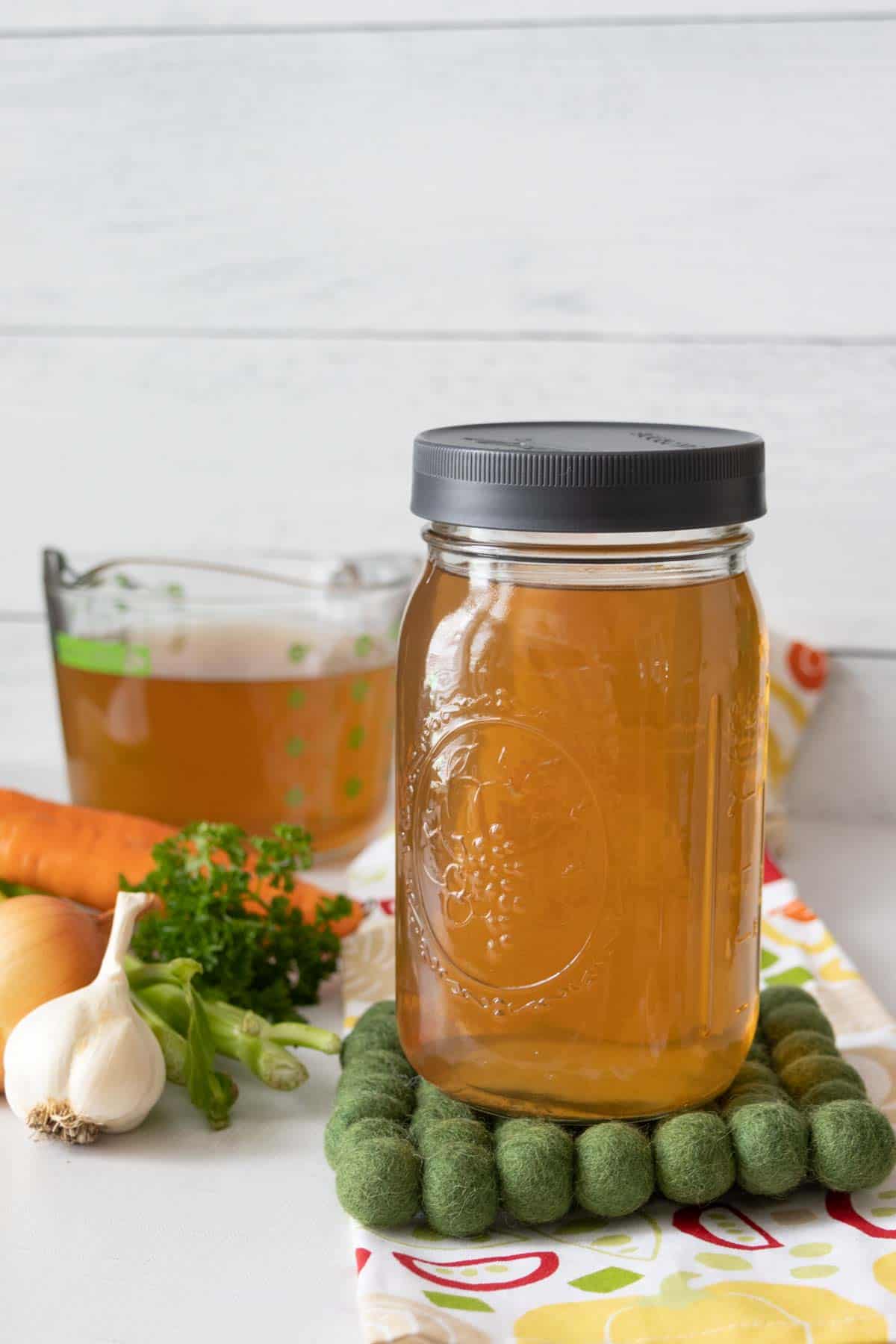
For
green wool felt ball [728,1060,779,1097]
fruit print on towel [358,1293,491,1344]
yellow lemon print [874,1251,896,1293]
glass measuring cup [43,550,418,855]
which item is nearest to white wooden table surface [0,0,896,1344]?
glass measuring cup [43,550,418,855]

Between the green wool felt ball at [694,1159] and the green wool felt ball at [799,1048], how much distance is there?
10cm

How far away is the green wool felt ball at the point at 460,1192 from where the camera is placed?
0.56 meters

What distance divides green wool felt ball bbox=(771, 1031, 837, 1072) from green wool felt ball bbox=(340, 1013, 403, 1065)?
0.62 ft

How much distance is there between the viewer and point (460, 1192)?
56 cm

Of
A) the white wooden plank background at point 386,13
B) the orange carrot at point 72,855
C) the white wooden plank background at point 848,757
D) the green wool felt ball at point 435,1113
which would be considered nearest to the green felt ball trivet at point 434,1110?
the green wool felt ball at point 435,1113

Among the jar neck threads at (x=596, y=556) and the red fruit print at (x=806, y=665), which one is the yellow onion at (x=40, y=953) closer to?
the jar neck threads at (x=596, y=556)

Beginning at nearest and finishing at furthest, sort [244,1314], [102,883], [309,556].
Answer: [244,1314] → [102,883] → [309,556]

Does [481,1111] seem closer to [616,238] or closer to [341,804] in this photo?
[341,804]

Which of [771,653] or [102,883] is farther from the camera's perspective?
[771,653]

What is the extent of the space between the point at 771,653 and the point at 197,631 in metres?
0.49

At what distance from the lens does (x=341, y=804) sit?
1138 millimetres

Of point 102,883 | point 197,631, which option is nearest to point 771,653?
point 197,631

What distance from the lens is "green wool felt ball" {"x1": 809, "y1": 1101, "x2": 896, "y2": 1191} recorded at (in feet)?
1.91

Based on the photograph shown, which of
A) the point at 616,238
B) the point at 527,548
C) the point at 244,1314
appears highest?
the point at 616,238
